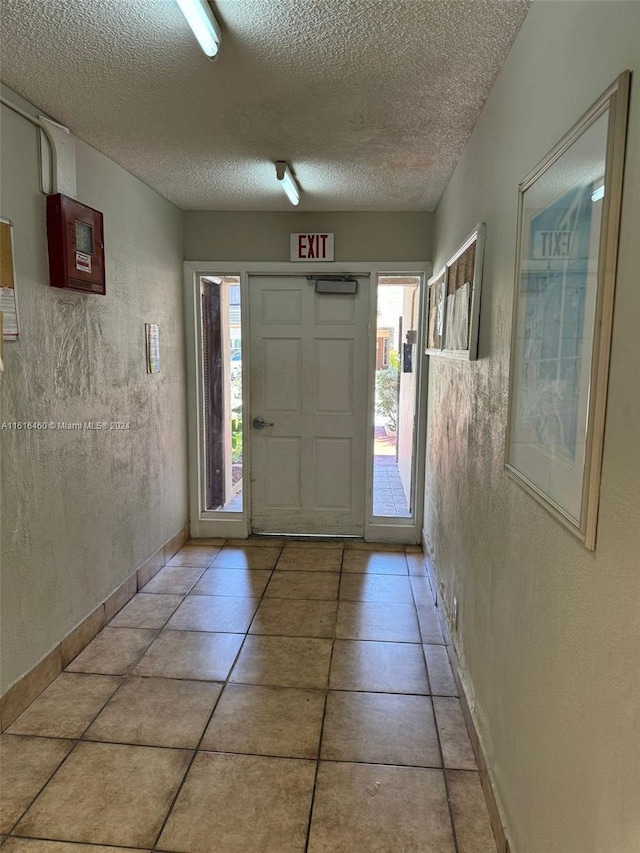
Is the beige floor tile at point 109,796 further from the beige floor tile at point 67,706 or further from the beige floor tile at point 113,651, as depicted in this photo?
the beige floor tile at point 113,651

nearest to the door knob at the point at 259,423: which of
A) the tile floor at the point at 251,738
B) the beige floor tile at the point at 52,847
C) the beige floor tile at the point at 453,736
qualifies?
the tile floor at the point at 251,738

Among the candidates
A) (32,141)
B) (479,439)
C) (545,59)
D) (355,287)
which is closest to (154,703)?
(479,439)

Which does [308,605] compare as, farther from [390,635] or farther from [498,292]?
[498,292]

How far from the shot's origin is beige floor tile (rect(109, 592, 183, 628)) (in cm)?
284

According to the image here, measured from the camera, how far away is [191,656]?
2.54m

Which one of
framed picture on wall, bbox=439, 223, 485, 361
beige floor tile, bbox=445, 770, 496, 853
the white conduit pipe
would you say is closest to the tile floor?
beige floor tile, bbox=445, 770, 496, 853

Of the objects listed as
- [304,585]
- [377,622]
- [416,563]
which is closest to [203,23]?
[377,622]

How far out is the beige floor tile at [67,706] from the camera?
2041 millimetres

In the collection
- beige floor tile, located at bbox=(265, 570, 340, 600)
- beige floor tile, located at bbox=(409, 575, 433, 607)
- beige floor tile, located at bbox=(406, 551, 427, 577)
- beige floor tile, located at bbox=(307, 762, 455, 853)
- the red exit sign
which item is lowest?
beige floor tile, located at bbox=(307, 762, 455, 853)

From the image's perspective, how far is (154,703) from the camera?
2.20 meters

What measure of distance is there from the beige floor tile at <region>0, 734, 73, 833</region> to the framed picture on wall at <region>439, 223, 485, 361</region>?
7.17 ft

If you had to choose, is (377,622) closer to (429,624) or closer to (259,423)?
(429,624)

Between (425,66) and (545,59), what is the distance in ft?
1.91

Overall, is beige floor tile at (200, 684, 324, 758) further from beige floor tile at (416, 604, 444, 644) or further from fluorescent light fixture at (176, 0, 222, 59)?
fluorescent light fixture at (176, 0, 222, 59)
